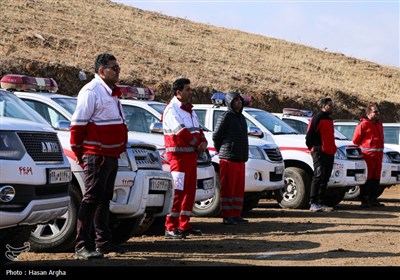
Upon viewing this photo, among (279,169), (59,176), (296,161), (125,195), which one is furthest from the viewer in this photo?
(296,161)

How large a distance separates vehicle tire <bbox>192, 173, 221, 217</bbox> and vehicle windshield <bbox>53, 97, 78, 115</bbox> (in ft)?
11.0

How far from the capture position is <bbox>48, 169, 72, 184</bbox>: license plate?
7.89 metres

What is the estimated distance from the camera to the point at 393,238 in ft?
37.5

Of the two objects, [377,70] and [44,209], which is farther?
[377,70]

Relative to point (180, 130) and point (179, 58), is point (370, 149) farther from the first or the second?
point (179, 58)

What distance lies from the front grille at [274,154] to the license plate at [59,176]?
6.48 metres

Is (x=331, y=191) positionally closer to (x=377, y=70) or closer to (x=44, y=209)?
(x=44, y=209)

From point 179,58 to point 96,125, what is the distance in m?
31.0

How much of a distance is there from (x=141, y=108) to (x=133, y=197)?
149 inches

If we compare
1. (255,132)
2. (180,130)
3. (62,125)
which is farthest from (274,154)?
(62,125)

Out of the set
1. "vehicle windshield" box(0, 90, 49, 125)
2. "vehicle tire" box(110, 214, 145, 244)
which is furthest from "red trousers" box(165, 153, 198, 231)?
"vehicle windshield" box(0, 90, 49, 125)

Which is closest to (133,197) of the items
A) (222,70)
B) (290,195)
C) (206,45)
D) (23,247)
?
(23,247)

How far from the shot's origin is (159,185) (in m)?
9.92

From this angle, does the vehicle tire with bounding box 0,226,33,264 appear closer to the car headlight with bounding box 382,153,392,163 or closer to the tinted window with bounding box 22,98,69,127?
the tinted window with bounding box 22,98,69,127
